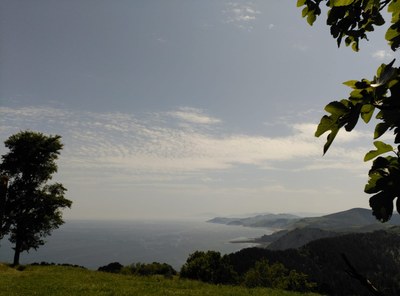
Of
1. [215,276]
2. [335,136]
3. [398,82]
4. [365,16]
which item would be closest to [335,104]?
[335,136]

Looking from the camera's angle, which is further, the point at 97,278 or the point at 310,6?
the point at 97,278

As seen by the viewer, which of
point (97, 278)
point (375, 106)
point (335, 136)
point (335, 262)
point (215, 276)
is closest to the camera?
point (375, 106)

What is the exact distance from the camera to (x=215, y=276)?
41062mm

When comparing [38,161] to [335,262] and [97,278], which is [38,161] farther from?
[335,262]

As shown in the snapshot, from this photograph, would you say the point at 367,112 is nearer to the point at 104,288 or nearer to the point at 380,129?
the point at 380,129

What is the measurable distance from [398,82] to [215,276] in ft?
138

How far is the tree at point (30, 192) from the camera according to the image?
4122 cm

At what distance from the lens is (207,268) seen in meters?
42.6

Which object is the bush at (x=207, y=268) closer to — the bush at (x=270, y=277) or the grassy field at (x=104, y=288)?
the bush at (x=270, y=277)

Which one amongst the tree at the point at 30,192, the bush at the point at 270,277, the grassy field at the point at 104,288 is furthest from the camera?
the bush at the point at 270,277

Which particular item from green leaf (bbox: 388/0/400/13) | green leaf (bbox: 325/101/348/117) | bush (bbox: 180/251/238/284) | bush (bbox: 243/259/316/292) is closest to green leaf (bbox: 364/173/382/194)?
green leaf (bbox: 325/101/348/117)

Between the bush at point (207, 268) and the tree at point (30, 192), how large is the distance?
1701 centimetres

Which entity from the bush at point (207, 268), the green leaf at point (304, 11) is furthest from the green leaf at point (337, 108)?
the bush at point (207, 268)

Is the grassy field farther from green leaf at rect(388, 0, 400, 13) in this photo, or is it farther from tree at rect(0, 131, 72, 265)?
green leaf at rect(388, 0, 400, 13)
